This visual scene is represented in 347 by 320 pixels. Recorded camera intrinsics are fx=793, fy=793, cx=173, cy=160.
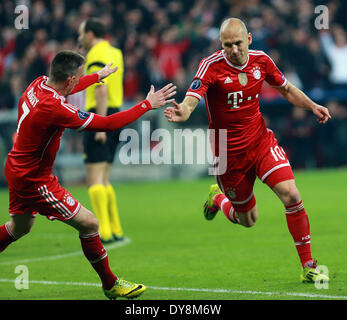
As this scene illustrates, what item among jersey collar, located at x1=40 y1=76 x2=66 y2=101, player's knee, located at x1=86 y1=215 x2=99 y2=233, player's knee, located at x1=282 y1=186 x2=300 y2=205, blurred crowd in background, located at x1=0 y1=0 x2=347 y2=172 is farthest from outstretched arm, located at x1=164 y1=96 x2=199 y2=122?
blurred crowd in background, located at x1=0 y1=0 x2=347 y2=172

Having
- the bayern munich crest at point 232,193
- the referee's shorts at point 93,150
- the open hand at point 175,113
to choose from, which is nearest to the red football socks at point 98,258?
the open hand at point 175,113

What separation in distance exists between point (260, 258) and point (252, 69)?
229 centimetres

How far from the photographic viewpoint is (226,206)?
29.7 ft

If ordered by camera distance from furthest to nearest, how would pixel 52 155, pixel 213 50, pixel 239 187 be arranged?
pixel 213 50, pixel 239 187, pixel 52 155

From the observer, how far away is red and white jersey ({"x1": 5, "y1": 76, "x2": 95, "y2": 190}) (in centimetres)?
650

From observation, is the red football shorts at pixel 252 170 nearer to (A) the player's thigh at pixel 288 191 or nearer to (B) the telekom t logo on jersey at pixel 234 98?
(A) the player's thigh at pixel 288 191

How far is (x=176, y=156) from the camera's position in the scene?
19.3 metres

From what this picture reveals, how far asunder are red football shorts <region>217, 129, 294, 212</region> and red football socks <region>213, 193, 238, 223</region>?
0.38m

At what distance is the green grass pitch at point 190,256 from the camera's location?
23.5ft

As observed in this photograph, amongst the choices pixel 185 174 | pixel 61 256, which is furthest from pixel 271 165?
pixel 185 174

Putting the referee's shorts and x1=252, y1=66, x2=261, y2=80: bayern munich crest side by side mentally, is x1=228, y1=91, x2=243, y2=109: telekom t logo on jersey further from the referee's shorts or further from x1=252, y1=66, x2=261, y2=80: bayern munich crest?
the referee's shorts

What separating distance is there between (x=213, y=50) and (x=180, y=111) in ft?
44.2

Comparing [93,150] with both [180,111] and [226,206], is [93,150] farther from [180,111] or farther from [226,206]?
[180,111]

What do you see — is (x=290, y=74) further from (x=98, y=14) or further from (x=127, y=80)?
(x=98, y=14)
